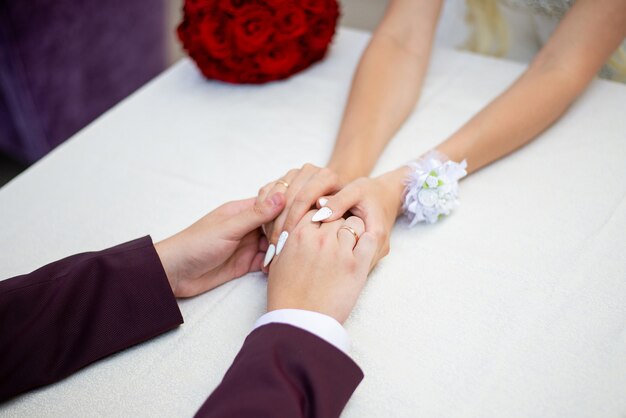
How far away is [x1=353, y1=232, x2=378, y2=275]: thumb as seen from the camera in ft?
2.63

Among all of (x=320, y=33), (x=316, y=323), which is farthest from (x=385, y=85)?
(x=316, y=323)

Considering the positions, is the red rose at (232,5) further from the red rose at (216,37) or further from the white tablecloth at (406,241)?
the white tablecloth at (406,241)

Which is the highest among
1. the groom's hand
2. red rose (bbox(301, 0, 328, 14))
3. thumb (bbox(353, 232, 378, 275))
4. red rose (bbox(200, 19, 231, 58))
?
red rose (bbox(301, 0, 328, 14))

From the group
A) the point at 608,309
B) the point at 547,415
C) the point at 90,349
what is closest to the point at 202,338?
the point at 90,349

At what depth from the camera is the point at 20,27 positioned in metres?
1.71

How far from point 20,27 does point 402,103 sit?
4.03 feet

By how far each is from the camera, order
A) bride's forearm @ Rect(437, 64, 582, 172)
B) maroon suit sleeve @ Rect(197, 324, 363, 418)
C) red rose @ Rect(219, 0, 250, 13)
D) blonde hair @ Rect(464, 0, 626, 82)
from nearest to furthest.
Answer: maroon suit sleeve @ Rect(197, 324, 363, 418)
bride's forearm @ Rect(437, 64, 582, 172)
red rose @ Rect(219, 0, 250, 13)
blonde hair @ Rect(464, 0, 626, 82)

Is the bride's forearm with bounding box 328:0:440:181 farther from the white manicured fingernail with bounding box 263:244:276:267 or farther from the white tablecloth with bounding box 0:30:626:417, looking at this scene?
the white manicured fingernail with bounding box 263:244:276:267

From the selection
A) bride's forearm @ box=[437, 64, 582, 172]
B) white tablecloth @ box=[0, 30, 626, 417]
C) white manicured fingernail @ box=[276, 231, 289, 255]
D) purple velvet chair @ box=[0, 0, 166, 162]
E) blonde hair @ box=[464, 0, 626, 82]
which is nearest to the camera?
white tablecloth @ box=[0, 30, 626, 417]

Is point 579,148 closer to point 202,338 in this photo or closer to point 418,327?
point 418,327

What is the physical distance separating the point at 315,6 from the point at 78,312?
840 millimetres

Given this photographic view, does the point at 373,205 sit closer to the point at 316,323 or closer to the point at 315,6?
the point at 316,323

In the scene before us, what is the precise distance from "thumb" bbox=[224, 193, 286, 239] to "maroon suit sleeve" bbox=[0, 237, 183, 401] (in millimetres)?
120

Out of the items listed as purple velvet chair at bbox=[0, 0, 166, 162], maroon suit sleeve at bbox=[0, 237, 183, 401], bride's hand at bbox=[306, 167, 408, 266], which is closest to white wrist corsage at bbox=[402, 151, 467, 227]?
bride's hand at bbox=[306, 167, 408, 266]
